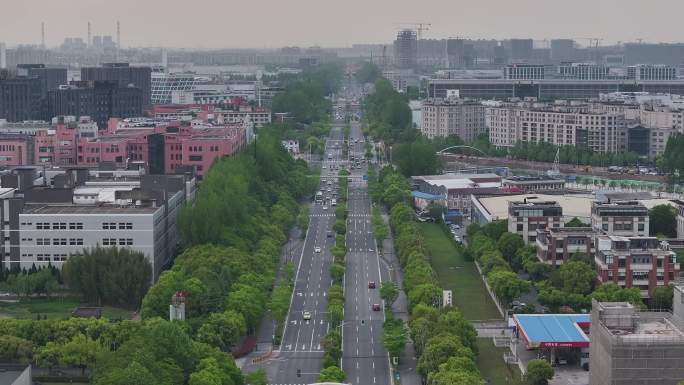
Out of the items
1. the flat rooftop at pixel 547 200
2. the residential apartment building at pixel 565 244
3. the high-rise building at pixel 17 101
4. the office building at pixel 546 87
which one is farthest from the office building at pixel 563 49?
the residential apartment building at pixel 565 244

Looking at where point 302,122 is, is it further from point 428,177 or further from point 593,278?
point 593,278

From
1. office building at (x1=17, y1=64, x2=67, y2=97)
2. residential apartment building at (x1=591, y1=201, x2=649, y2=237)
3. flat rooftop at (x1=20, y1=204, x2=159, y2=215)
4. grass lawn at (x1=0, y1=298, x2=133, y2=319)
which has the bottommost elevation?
grass lawn at (x1=0, y1=298, x2=133, y2=319)

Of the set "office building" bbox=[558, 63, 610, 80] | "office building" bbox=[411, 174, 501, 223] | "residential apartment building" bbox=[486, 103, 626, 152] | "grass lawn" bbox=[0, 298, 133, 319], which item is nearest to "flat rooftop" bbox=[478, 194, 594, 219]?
"office building" bbox=[411, 174, 501, 223]

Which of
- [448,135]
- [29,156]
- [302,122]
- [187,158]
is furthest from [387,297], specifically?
[302,122]

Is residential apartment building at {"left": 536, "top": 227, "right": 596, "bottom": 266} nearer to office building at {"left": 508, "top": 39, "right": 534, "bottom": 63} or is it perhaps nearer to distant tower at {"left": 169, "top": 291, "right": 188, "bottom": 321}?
distant tower at {"left": 169, "top": 291, "right": 188, "bottom": 321}

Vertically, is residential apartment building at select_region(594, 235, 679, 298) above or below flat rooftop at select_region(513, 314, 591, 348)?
above
